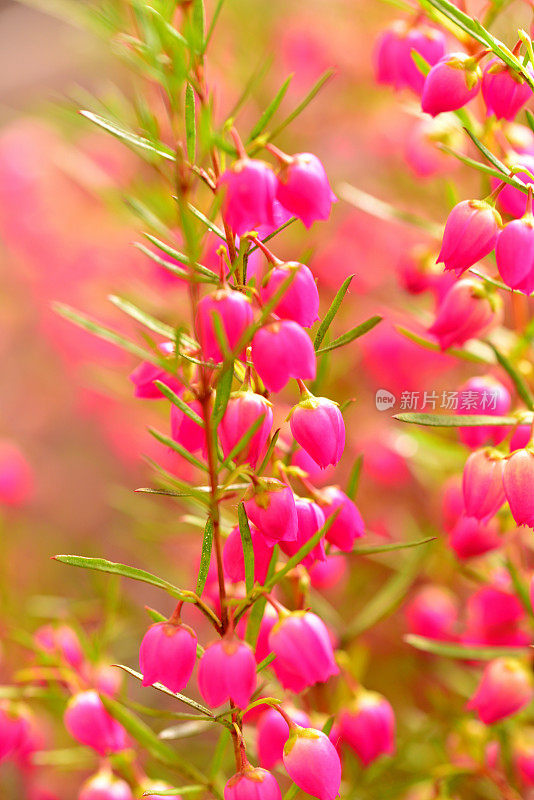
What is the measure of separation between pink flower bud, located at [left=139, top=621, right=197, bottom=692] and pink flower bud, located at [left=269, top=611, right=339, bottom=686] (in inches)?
→ 1.5

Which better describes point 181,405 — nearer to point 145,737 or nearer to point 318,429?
point 318,429

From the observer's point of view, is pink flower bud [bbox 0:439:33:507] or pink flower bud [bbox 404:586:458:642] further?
pink flower bud [bbox 0:439:33:507]

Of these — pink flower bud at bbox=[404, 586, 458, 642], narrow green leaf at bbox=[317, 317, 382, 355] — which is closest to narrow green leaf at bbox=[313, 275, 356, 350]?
narrow green leaf at bbox=[317, 317, 382, 355]

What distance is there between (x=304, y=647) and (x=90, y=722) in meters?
0.19

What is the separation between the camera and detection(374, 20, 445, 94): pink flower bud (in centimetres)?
55

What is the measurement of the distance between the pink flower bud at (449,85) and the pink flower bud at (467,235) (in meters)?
0.05

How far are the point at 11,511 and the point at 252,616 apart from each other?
1.10 meters

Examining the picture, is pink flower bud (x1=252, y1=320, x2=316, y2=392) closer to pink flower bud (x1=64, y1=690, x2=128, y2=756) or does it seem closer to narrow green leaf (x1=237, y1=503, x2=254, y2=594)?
narrow green leaf (x1=237, y1=503, x2=254, y2=594)

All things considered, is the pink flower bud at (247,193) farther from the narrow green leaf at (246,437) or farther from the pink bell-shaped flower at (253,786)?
the pink bell-shaped flower at (253,786)

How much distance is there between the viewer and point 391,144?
1205 millimetres

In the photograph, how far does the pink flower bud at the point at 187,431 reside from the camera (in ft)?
1.34

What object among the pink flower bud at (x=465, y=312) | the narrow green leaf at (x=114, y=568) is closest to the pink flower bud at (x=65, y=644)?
the narrow green leaf at (x=114, y=568)

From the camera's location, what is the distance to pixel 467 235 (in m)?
0.41

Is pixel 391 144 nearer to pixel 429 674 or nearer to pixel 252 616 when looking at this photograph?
pixel 429 674
